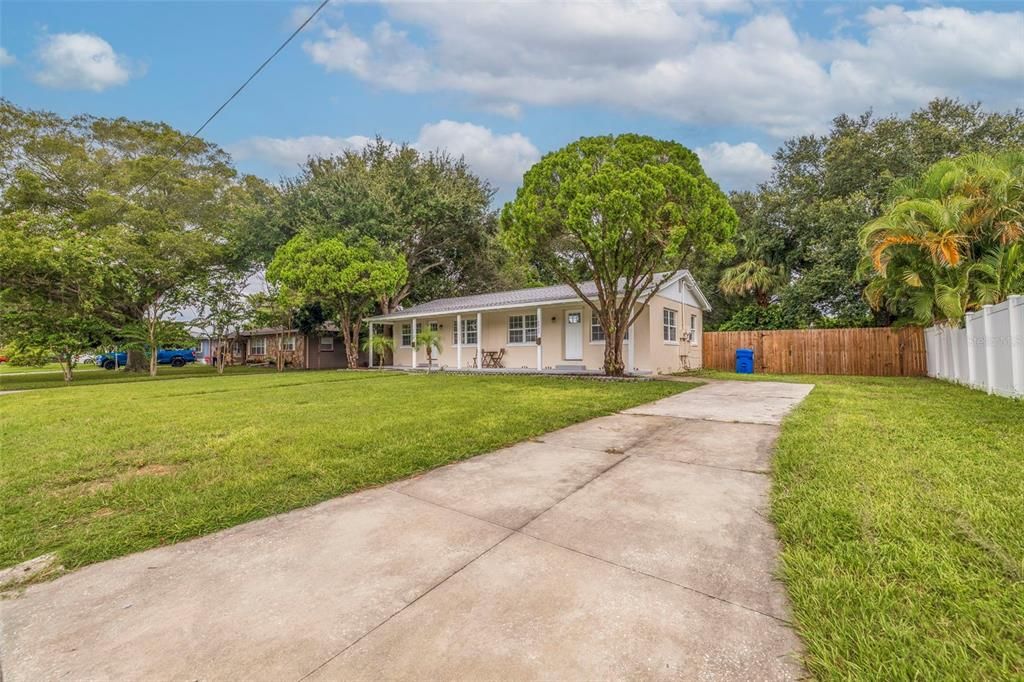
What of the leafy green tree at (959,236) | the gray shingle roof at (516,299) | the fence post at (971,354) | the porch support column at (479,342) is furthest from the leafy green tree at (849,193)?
the porch support column at (479,342)

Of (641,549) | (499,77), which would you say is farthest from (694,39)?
(641,549)

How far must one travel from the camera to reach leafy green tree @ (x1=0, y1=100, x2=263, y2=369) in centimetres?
1711

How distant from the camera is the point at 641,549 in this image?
2.33m

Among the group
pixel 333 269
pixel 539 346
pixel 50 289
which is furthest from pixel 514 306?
pixel 50 289

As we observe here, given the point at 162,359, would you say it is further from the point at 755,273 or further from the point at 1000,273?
the point at 1000,273

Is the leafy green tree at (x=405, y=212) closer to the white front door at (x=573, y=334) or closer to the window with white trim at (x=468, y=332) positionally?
the window with white trim at (x=468, y=332)

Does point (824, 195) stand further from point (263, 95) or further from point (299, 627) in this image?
point (299, 627)

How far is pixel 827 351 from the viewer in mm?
15031

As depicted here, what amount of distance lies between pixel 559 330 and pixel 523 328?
1533 mm

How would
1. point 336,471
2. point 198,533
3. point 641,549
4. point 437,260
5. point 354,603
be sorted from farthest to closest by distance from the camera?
point 437,260
point 336,471
point 198,533
point 641,549
point 354,603

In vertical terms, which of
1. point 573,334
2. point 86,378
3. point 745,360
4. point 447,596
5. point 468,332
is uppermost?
point 468,332

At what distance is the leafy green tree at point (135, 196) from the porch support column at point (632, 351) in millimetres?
17677

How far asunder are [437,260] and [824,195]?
1845 centimetres

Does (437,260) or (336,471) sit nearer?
(336,471)
